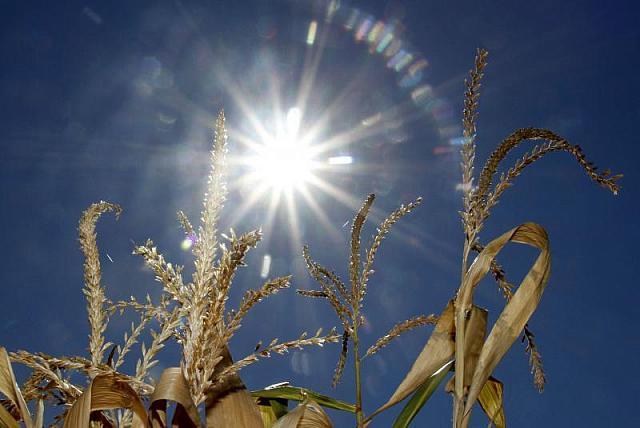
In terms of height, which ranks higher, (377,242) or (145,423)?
(377,242)

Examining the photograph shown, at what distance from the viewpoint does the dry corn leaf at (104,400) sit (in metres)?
1.10

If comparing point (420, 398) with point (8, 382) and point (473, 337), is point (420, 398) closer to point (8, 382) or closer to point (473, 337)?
point (473, 337)

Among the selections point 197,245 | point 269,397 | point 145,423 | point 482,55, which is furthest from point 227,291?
point 269,397

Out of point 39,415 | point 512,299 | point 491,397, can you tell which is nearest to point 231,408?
point 39,415

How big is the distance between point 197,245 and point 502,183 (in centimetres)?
85

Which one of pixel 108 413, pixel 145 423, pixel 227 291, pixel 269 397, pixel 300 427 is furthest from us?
pixel 269 397

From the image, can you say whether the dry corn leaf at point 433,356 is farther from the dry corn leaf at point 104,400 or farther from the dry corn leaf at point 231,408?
the dry corn leaf at point 104,400

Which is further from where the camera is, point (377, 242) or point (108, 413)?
point (377, 242)

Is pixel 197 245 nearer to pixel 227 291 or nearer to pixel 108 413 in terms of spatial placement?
pixel 227 291

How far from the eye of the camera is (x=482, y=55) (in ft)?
5.19

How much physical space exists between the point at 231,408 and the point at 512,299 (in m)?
0.81

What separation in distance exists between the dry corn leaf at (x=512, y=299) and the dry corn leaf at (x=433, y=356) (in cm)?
13

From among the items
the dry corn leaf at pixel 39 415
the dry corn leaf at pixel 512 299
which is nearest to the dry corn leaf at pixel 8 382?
the dry corn leaf at pixel 39 415

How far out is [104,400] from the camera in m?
1.20
